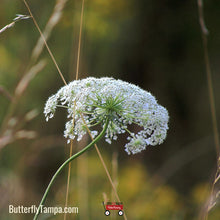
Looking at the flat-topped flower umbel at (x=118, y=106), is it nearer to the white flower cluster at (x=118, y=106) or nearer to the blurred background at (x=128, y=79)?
the white flower cluster at (x=118, y=106)

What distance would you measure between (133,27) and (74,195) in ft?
12.8

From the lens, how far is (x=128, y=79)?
8.06m

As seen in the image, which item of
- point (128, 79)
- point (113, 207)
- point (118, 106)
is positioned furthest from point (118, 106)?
point (128, 79)

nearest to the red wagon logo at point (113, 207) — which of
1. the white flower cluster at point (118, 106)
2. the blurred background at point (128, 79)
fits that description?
the white flower cluster at point (118, 106)

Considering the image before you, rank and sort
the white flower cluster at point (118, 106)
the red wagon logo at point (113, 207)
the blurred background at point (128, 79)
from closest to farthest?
the white flower cluster at point (118, 106)
the red wagon logo at point (113, 207)
the blurred background at point (128, 79)

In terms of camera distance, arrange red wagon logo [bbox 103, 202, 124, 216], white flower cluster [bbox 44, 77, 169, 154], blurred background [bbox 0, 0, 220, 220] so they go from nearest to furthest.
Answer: white flower cluster [bbox 44, 77, 169, 154] → red wagon logo [bbox 103, 202, 124, 216] → blurred background [bbox 0, 0, 220, 220]

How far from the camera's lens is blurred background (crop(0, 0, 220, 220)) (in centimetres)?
554

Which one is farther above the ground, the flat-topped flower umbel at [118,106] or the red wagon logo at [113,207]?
the flat-topped flower umbel at [118,106]

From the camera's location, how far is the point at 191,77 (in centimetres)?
821

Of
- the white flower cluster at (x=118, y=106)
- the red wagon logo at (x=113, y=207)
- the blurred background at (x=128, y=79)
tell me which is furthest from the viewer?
the blurred background at (x=128, y=79)

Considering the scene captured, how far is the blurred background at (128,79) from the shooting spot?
5.54 m

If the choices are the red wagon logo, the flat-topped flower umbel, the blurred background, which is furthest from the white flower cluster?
the blurred background

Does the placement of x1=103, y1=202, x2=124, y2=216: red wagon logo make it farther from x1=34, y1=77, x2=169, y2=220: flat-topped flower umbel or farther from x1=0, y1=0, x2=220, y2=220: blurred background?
x1=0, y1=0, x2=220, y2=220: blurred background

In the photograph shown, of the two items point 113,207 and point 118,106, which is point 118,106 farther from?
point 113,207
